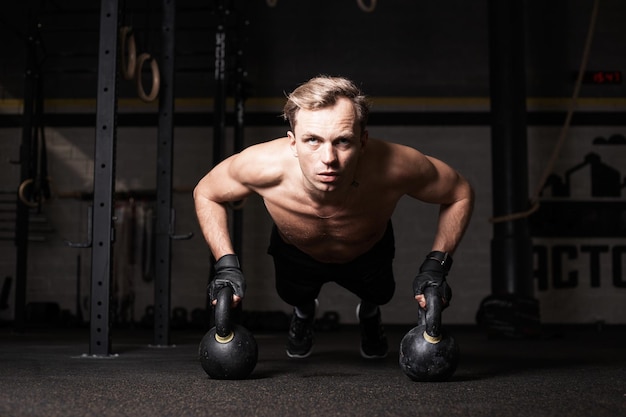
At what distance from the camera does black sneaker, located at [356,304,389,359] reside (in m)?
3.47

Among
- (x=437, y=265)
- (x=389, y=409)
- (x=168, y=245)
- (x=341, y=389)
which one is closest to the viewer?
(x=389, y=409)

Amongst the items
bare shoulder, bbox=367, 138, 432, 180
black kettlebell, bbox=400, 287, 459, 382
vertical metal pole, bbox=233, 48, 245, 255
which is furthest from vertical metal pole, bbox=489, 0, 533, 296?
black kettlebell, bbox=400, 287, 459, 382

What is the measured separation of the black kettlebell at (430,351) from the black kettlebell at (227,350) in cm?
56

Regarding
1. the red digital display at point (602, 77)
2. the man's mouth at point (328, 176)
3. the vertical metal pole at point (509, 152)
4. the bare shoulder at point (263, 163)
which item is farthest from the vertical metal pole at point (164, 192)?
the red digital display at point (602, 77)

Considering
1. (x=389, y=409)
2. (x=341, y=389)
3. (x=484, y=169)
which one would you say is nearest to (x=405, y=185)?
(x=341, y=389)

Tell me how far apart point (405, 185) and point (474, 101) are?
490 centimetres

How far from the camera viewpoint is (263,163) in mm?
2717

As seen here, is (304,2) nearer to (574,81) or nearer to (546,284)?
(574,81)

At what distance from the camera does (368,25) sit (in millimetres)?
7465

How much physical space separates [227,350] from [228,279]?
252 millimetres

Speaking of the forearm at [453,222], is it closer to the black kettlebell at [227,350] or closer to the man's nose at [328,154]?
the man's nose at [328,154]

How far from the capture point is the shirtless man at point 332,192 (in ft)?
7.92

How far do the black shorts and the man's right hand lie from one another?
1.84 ft

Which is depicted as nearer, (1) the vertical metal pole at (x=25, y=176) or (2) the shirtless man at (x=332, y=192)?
(2) the shirtless man at (x=332, y=192)
